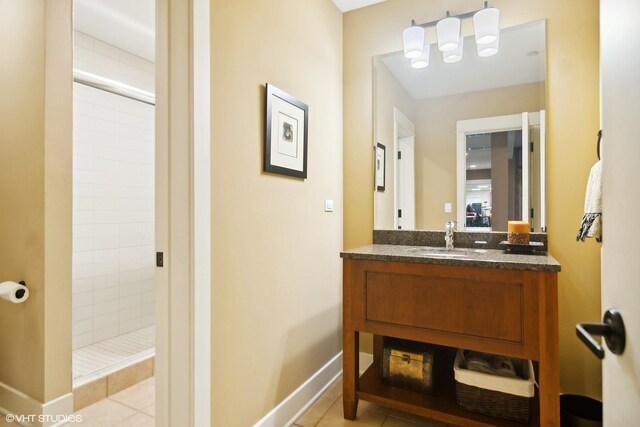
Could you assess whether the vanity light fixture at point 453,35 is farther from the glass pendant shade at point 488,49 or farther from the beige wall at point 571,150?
the beige wall at point 571,150

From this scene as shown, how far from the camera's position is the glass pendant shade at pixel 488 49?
205 centimetres

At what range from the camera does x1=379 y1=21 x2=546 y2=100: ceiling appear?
6.59 feet

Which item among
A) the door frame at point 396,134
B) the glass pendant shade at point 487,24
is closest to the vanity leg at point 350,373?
the door frame at point 396,134

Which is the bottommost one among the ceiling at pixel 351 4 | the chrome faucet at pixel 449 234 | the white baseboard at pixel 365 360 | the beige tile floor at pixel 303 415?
the beige tile floor at pixel 303 415

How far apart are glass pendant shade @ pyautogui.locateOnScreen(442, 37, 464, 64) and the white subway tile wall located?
2536 millimetres

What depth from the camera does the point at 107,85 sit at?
95.3 inches

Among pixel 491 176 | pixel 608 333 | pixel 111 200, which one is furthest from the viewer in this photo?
pixel 111 200

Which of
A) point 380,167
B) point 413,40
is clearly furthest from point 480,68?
point 380,167

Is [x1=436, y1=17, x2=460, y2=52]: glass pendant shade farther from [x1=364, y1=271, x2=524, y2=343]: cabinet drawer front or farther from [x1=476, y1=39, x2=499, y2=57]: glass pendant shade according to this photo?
[x1=364, y1=271, x2=524, y2=343]: cabinet drawer front

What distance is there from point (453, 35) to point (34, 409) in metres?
3.08

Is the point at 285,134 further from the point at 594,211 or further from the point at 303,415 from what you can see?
the point at 303,415

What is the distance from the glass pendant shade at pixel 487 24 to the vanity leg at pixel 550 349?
1435mm

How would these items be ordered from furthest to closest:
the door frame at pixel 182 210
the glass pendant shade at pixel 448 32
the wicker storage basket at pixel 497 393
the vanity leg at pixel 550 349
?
the glass pendant shade at pixel 448 32, the wicker storage basket at pixel 497 393, the vanity leg at pixel 550 349, the door frame at pixel 182 210

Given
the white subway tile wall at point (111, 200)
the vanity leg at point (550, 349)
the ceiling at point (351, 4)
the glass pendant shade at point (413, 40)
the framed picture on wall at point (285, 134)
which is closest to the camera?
the vanity leg at point (550, 349)
